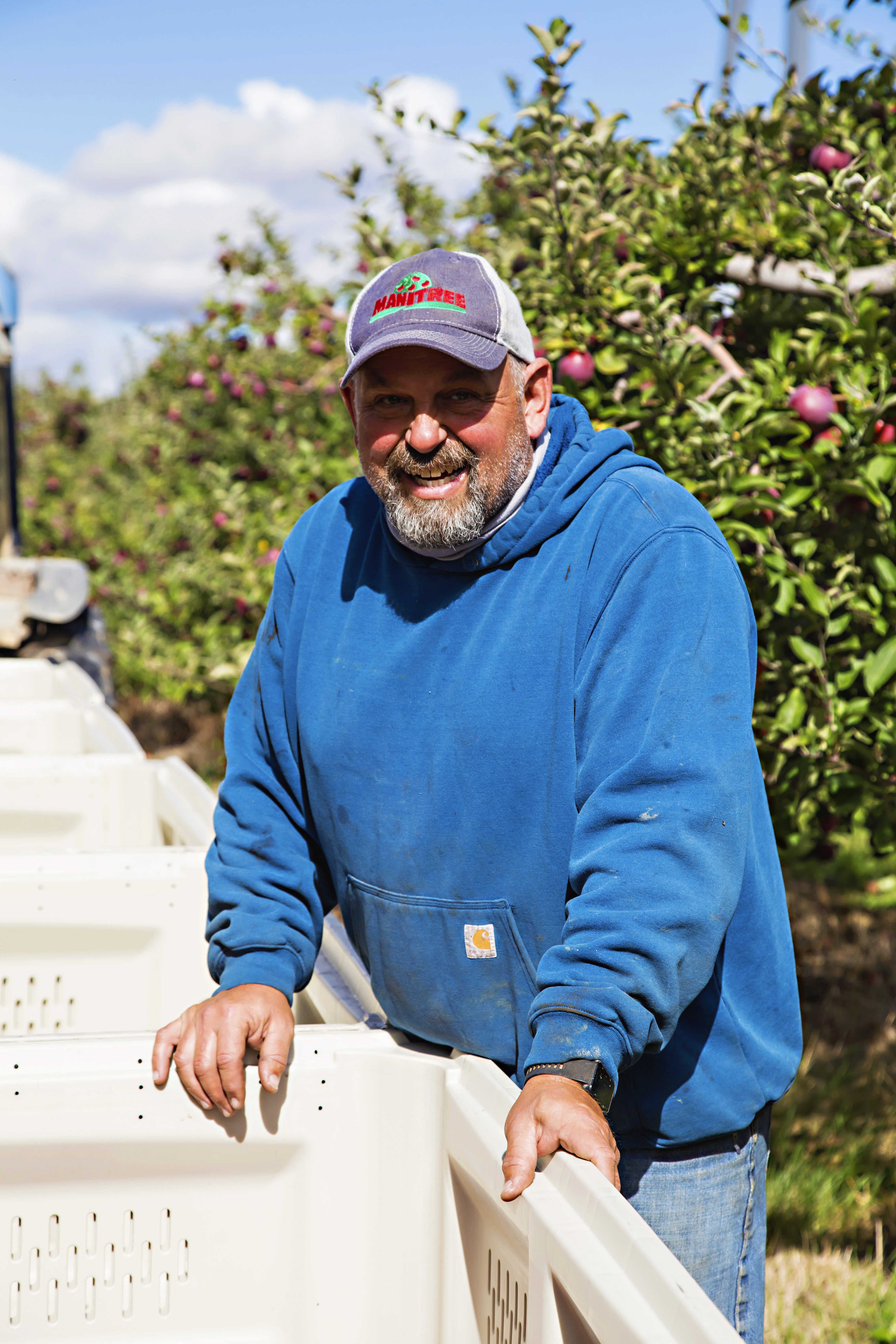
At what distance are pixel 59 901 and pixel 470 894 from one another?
3.61 feet

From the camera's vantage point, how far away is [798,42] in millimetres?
10391

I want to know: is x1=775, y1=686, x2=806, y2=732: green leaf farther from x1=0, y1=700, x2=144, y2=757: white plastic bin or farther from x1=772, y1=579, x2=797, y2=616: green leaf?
x1=0, y1=700, x2=144, y2=757: white plastic bin

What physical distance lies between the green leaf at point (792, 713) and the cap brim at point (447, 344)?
1066mm

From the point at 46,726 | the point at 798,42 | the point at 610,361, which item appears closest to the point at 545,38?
the point at 610,361

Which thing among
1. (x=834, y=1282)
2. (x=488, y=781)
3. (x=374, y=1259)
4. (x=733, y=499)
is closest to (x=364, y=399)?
(x=488, y=781)

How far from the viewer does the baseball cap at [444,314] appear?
1604 mm

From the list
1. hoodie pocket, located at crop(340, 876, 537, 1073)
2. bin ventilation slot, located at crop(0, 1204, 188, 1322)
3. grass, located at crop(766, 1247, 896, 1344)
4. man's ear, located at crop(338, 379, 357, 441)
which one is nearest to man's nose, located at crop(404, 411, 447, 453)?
man's ear, located at crop(338, 379, 357, 441)

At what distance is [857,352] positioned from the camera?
241cm

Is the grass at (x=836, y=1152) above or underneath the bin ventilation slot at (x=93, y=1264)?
underneath

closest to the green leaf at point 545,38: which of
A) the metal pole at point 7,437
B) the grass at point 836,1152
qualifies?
the grass at point 836,1152

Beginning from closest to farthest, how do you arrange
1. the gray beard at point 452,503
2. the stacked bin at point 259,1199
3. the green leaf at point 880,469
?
the stacked bin at point 259,1199 → the gray beard at point 452,503 → the green leaf at point 880,469

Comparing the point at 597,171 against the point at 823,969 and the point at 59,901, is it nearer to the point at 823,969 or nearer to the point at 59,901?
the point at 59,901

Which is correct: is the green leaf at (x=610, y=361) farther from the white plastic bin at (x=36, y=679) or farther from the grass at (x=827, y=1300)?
the white plastic bin at (x=36, y=679)

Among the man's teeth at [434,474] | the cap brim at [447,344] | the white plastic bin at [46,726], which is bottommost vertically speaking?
the white plastic bin at [46,726]
